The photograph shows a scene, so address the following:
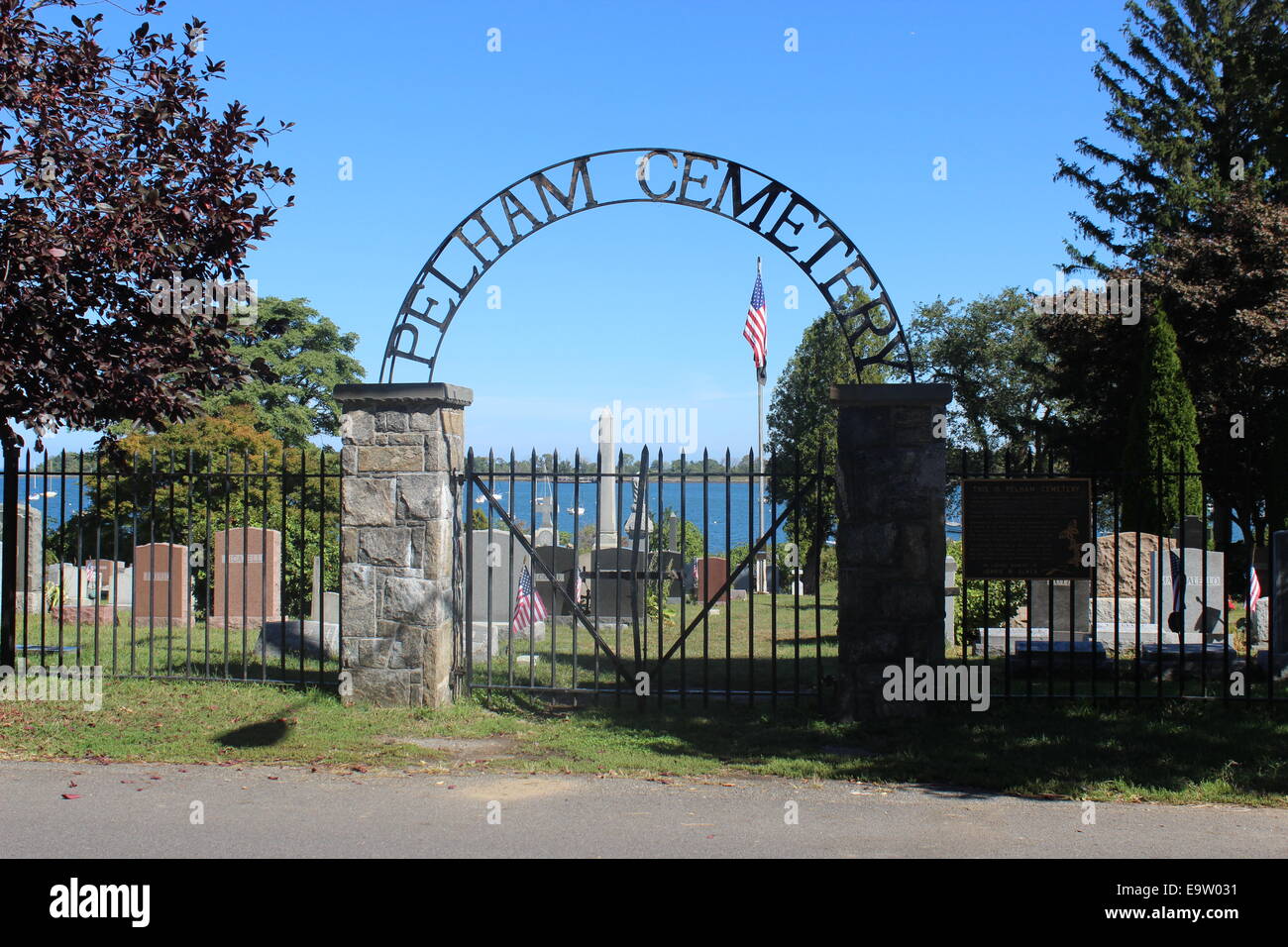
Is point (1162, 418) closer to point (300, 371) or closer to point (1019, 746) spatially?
point (1019, 746)

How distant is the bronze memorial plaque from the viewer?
8.52 m

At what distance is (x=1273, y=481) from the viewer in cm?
1892

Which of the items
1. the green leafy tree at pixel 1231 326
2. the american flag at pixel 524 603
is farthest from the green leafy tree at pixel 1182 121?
the american flag at pixel 524 603

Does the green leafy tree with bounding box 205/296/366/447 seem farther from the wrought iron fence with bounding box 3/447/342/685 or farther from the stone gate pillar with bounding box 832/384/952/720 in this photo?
the stone gate pillar with bounding box 832/384/952/720

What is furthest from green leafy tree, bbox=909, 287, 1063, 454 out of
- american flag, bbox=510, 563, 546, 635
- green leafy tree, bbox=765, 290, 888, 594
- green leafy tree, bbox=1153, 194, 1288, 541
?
american flag, bbox=510, 563, 546, 635

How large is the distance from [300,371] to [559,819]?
40.6 m

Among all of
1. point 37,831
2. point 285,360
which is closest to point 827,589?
point 37,831

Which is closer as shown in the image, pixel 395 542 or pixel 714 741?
pixel 714 741

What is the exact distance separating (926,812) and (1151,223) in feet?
83.4

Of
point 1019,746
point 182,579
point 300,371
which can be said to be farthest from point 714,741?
point 300,371

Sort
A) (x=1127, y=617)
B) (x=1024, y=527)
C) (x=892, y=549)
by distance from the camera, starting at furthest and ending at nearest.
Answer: (x=1127, y=617), (x=1024, y=527), (x=892, y=549)

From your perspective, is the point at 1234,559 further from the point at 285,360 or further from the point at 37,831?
the point at 285,360

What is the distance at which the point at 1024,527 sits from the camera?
856 cm

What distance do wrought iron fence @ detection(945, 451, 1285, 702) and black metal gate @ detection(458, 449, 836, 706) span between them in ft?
5.03
